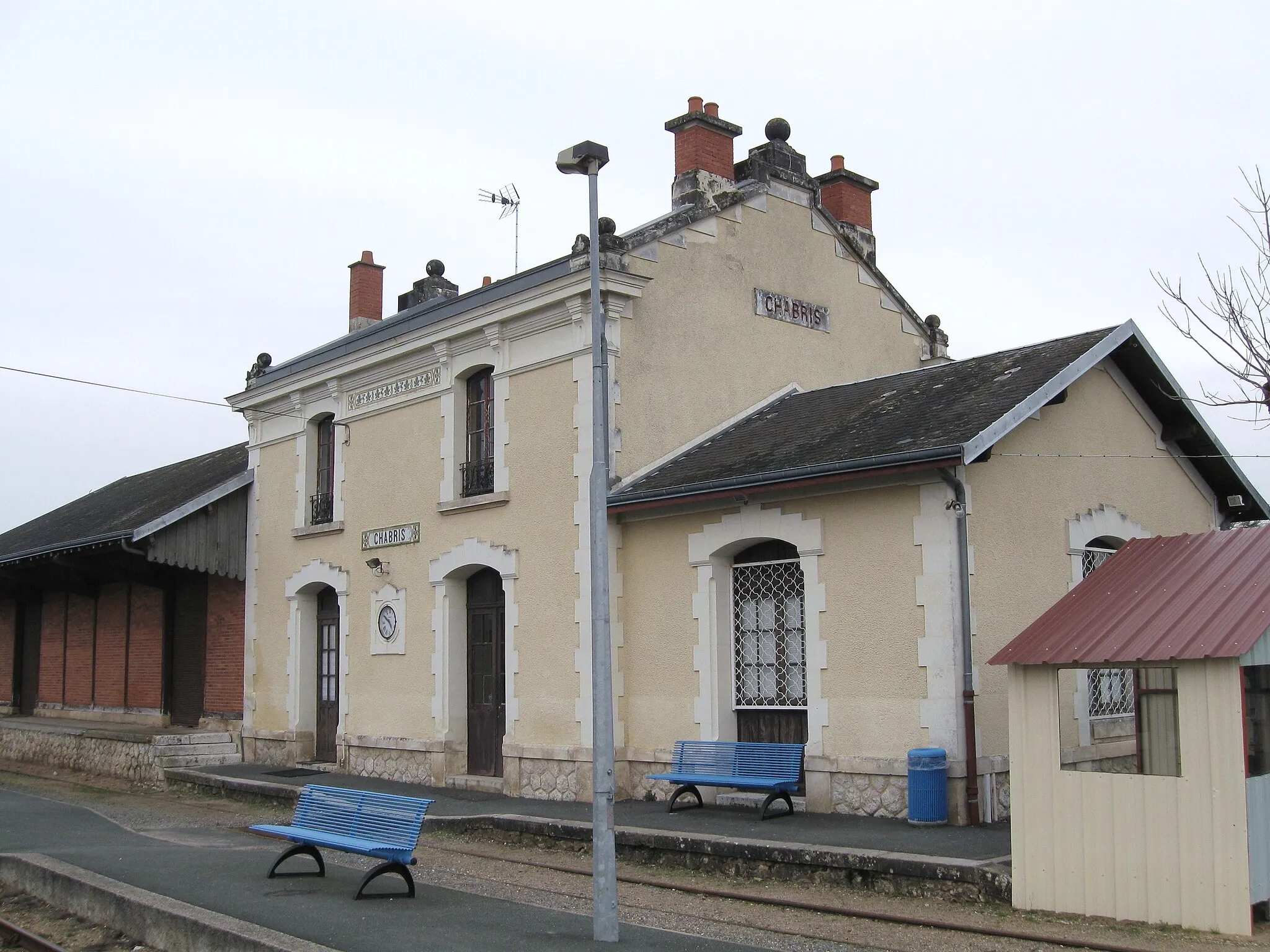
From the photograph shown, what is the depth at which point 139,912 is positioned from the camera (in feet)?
28.4

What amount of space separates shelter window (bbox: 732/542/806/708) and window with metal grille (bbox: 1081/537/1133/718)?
9.17 feet

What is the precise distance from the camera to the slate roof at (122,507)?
2044 cm

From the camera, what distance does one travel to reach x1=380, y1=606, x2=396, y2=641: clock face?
1698 centimetres

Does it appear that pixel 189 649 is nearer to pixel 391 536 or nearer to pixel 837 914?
pixel 391 536

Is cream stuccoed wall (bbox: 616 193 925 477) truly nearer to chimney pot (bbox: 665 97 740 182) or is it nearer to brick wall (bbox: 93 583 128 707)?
chimney pot (bbox: 665 97 740 182)

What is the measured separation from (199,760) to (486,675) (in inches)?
236

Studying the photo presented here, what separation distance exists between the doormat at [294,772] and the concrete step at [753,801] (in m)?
6.68

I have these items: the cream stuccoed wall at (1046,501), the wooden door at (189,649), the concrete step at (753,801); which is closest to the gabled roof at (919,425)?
the cream stuccoed wall at (1046,501)

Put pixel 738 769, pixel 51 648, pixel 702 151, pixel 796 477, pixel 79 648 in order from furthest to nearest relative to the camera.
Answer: pixel 51 648 < pixel 79 648 < pixel 702 151 < pixel 738 769 < pixel 796 477

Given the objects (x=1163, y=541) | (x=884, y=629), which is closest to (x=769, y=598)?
(x=884, y=629)

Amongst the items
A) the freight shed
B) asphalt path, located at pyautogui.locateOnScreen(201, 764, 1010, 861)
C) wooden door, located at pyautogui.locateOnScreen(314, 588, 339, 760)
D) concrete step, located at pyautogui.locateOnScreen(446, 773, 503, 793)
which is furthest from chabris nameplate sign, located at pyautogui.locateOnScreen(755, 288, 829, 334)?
the freight shed

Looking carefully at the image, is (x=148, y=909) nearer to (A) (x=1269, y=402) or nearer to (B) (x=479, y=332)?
(B) (x=479, y=332)

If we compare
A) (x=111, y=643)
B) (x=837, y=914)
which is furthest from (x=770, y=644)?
(x=111, y=643)

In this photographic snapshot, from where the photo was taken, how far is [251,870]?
10633 millimetres
